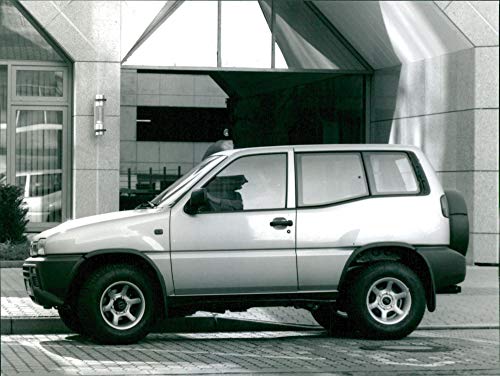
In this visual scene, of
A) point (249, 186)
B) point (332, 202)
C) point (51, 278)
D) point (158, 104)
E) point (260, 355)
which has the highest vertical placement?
point (158, 104)

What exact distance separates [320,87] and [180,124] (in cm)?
292

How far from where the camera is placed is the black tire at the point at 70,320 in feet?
31.5

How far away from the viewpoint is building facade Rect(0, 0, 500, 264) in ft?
62.1

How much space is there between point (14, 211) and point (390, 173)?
16.1 ft

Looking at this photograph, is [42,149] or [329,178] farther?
[42,149]

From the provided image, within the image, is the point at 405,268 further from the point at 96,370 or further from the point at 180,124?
the point at 180,124

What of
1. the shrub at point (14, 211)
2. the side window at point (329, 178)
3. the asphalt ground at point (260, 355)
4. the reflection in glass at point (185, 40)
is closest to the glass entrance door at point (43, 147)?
the reflection in glass at point (185, 40)

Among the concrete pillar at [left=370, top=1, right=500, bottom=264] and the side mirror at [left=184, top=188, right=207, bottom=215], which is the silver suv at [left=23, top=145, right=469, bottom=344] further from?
the concrete pillar at [left=370, top=1, right=500, bottom=264]

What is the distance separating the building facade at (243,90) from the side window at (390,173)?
28.9 ft

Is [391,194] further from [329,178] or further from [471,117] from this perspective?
[471,117]

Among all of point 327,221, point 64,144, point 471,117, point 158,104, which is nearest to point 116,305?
point 327,221

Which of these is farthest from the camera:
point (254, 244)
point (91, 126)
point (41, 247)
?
point (91, 126)

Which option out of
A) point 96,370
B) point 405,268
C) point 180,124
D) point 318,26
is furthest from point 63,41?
point 96,370

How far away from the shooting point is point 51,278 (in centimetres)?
886
